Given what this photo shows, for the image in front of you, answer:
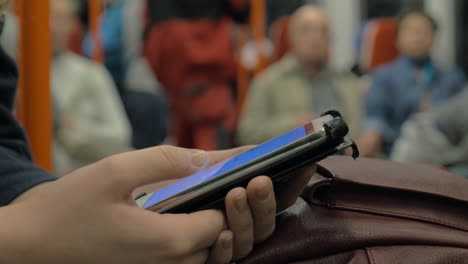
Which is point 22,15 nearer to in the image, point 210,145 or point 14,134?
point 14,134

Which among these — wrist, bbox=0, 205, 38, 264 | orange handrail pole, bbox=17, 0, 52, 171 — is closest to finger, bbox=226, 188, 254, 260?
wrist, bbox=0, 205, 38, 264

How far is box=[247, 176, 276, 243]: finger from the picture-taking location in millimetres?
583

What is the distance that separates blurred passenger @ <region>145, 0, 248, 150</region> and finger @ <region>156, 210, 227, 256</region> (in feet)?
9.52

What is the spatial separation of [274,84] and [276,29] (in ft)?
4.14

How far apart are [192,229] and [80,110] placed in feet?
7.48

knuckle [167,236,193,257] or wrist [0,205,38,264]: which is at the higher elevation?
wrist [0,205,38,264]

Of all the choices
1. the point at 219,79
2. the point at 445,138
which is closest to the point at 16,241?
the point at 445,138

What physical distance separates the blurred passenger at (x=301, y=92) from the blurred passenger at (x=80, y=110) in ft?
1.86

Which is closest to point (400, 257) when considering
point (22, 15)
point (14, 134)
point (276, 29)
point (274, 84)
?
point (14, 134)

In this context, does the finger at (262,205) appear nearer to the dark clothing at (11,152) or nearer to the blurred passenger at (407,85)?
the dark clothing at (11,152)

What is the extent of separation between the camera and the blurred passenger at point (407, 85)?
10.1 feet

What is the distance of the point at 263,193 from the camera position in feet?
1.92

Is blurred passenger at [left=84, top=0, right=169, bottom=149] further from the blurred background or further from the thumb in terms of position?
the thumb

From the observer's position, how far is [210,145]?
3658 millimetres
